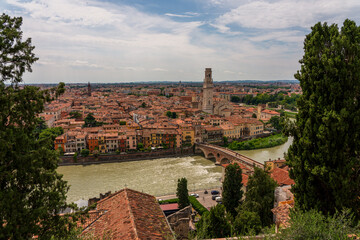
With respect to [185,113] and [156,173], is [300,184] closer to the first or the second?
[156,173]

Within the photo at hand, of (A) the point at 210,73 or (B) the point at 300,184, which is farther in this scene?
(A) the point at 210,73

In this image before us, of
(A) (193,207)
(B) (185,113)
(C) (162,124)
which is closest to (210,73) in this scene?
(B) (185,113)

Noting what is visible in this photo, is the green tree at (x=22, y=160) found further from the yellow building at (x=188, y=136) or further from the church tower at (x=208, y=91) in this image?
the church tower at (x=208, y=91)

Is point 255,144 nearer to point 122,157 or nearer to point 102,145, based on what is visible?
point 122,157

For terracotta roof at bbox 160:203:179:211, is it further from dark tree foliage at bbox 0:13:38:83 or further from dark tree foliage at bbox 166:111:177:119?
dark tree foliage at bbox 166:111:177:119

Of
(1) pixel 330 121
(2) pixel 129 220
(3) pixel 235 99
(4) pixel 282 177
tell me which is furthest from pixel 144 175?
(3) pixel 235 99
